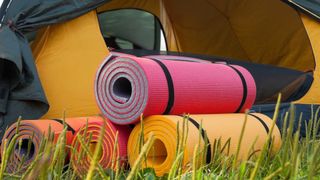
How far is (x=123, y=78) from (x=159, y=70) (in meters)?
0.14

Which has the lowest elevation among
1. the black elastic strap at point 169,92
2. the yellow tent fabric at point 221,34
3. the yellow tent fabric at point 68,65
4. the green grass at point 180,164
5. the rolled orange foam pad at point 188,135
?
the green grass at point 180,164

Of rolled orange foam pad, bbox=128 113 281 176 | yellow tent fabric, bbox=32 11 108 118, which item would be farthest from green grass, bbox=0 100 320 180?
yellow tent fabric, bbox=32 11 108 118

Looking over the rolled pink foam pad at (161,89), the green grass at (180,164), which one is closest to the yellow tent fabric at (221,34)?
the rolled pink foam pad at (161,89)

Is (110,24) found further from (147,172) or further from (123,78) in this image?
(147,172)

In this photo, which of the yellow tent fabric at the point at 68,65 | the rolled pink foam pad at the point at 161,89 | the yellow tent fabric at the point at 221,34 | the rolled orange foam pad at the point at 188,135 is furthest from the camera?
the yellow tent fabric at the point at 221,34

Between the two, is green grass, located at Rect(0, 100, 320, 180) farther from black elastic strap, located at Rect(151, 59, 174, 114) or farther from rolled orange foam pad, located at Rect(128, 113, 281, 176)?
black elastic strap, located at Rect(151, 59, 174, 114)

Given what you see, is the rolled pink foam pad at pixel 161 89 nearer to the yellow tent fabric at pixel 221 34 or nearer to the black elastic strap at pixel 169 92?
the black elastic strap at pixel 169 92

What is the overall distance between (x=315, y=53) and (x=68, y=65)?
5.23 ft

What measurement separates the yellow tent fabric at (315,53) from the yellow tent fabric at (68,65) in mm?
1341

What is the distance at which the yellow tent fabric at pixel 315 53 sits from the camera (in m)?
2.79

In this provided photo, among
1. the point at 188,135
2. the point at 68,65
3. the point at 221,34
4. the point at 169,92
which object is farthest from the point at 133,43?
the point at 188,135

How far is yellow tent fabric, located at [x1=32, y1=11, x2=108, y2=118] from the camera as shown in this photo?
2.29 metres

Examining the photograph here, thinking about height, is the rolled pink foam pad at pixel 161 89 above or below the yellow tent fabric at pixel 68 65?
below

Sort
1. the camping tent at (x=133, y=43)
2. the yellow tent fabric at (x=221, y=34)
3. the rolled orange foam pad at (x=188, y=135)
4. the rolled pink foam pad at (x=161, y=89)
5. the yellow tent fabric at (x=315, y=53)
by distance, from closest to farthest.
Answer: the rolled orange foam pad at (x=188, y=135)
the rolled pink foam pad at (x=161, y=89)
the camping tent at (x=133, y=43)
the yellow tent fabric at (x=221, y=34)
the yellow tent fabric at (x=315, y=53)
